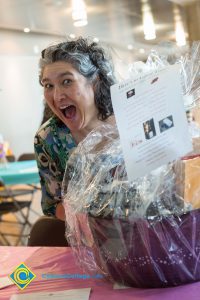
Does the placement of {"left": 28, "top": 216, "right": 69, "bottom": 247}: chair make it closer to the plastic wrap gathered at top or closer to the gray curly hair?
the gray curly hair

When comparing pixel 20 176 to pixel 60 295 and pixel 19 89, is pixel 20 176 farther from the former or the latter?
pixel 19 89

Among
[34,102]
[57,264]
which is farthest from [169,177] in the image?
[34,102]

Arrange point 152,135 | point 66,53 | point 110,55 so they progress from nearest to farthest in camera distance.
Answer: point 152,135
point 66,53
point 110,55

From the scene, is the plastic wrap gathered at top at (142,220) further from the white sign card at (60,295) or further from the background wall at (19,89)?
the background wall at (19,89)

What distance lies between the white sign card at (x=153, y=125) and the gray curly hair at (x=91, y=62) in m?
0.59

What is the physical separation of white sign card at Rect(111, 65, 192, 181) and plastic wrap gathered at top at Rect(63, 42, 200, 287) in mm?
59

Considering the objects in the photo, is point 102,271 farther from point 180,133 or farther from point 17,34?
point 17,34

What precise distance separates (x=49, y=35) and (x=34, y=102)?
1147 millimetres

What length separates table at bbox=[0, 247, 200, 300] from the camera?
0.75 meters

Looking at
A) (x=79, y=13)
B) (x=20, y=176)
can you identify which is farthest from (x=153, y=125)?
(x=79, y=13)

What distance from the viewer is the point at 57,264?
1.01 m

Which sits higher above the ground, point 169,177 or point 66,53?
point 66,53

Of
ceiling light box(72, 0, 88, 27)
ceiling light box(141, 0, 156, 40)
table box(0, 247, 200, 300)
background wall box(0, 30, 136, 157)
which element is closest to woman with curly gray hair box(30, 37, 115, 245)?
table box(0, 247, 200, 300)

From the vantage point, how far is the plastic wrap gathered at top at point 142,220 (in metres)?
0.70
